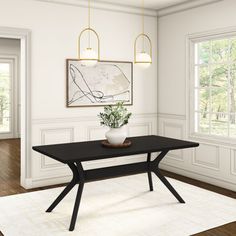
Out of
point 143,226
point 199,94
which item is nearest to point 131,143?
point 143,226

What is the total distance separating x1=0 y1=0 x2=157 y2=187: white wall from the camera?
4801 millimetres

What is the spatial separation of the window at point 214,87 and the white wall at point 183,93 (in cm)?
19

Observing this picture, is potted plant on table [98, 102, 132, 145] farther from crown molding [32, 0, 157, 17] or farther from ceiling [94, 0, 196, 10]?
ceiling [94, 0, 196, 10]

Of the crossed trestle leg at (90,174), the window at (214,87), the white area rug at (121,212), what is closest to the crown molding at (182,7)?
the window at (214,87)

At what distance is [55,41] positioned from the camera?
498 centimetres

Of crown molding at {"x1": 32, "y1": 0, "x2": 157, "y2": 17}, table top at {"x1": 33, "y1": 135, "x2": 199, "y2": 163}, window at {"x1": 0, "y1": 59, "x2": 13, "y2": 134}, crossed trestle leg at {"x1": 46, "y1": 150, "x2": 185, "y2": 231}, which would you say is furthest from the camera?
window at {"x1": 0, "y1": 59, "x2": 13, "y2": 134}

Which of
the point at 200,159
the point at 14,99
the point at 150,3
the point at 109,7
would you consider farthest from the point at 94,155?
the point at 14,99

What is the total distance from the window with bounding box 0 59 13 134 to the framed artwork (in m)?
4.96

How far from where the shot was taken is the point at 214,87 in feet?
16.6

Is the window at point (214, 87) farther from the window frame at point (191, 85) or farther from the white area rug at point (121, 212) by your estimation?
the white area rug at point (121, 212)

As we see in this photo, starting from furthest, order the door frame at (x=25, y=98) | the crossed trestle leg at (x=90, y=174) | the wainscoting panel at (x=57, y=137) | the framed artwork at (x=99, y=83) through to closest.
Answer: the framed artwork at (x=99, y=83) < the wainscoting panel at (x=57, y=137) < the door frame at (x=25, y=98) < the crossed trestle leg at (x=90, y=174)

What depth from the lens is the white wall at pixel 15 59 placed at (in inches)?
364

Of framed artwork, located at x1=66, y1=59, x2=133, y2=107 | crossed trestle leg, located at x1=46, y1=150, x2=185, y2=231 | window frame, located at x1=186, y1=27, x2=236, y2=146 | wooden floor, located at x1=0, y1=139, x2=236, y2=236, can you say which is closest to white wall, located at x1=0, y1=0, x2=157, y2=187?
framed artwork, located at x1=66, y1=59, x2=133, y2=107

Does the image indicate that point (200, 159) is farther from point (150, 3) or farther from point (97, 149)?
point (150, 3)
